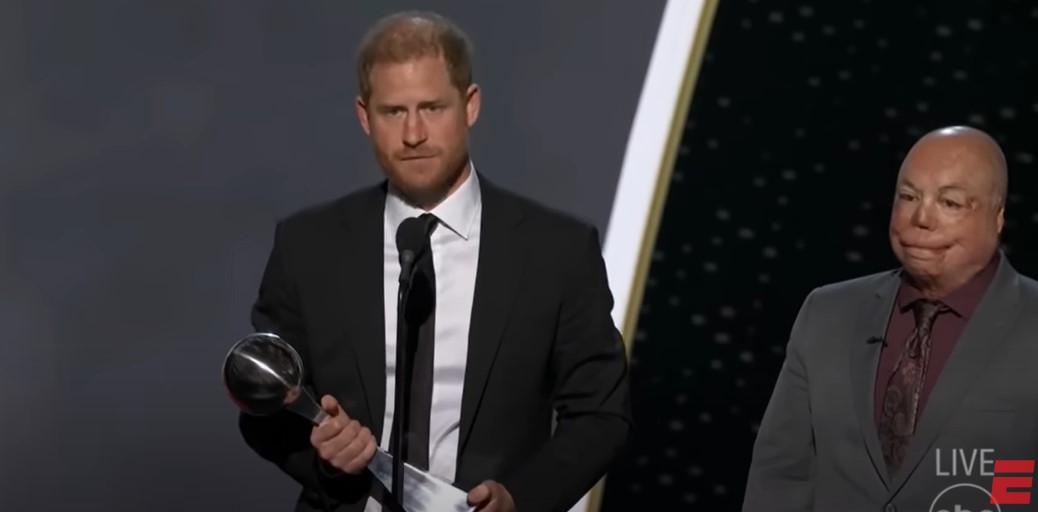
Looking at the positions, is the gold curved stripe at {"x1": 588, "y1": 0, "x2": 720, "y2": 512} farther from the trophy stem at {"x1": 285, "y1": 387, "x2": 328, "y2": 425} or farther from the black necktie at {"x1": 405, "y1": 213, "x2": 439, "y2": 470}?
the trophy stem at {"x1": 285, "y1": 387, "x2": 328, "y2": 425}

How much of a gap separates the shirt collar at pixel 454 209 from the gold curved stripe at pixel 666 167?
2.88ft

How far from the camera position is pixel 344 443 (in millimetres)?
1915

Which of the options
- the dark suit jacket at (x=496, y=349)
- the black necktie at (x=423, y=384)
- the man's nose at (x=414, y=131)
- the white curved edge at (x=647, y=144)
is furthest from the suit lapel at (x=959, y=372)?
the white curved edge at (x=647, y=144)

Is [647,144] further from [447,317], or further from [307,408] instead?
[307,408]

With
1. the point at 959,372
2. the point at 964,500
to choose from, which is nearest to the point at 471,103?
the point at 959,372

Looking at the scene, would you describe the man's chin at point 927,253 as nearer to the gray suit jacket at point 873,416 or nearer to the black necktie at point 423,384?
the gray suit jacket at point 873,416

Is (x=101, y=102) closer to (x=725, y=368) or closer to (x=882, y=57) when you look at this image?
(x=725, y=368)

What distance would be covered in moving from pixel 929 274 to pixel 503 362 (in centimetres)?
60

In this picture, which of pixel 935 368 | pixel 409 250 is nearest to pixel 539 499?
pixel 409 250

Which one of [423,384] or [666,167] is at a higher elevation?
[666,167]

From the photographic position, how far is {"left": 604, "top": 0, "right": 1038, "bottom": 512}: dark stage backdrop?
2963 millimetres

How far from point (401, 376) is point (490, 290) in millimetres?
296

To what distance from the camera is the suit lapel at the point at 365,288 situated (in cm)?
213

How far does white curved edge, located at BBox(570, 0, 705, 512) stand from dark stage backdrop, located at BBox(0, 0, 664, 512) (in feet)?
0.09
